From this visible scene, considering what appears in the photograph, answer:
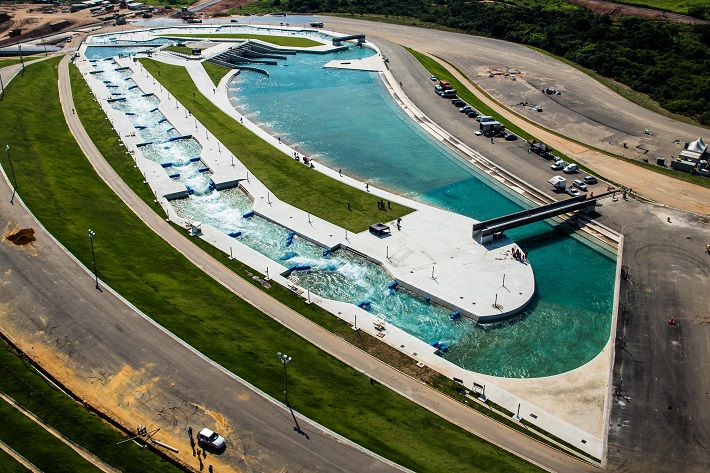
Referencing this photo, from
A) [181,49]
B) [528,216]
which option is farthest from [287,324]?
[181,49]

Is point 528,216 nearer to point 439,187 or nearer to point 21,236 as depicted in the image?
point 439,187

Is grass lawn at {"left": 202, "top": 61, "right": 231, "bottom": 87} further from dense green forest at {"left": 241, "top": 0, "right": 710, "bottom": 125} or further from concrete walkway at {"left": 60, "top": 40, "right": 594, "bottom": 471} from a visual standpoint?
dense green forest at {"left": 241, "top": 0, "right": 710, "bottom": 125}

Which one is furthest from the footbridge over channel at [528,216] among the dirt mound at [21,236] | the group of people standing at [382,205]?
the dirt mound at [21,236]

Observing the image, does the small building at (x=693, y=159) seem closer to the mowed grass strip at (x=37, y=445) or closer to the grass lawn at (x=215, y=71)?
the mowed grass strip at (x=37, y=445)

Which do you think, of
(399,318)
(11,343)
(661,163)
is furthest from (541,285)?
(11,343)

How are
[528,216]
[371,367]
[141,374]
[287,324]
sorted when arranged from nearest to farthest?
[141,374] → [371,367] → [287,324] → [528,216]

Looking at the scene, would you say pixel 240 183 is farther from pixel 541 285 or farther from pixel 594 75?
pixel 594 75
